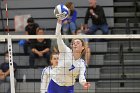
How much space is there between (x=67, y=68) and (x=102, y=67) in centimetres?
376

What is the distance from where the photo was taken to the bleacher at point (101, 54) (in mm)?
11570

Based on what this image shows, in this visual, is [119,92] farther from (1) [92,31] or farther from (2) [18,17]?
(2) [18,17]

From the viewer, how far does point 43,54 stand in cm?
1187

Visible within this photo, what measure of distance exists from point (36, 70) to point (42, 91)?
2880 millimetres

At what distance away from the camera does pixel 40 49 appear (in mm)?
11914

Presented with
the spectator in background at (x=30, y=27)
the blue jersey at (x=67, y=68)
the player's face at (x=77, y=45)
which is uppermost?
the spectator in background at (x=30, y=27)

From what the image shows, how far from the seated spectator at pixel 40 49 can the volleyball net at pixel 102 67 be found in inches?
5.0

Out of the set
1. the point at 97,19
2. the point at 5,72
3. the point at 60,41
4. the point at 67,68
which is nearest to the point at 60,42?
the point at 60,41

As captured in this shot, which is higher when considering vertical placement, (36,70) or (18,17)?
(18,17)

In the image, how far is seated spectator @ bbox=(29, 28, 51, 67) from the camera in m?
11.8

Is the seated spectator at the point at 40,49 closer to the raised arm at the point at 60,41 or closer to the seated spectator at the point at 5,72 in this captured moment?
the seated spectator at the point at 5,72

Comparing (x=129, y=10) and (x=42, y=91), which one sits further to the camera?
(x=129, y=10)

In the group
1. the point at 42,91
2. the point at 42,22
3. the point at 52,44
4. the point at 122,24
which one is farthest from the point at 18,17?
the point at 42,91

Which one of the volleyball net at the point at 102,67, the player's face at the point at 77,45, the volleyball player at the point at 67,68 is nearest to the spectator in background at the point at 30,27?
the volleyball net at the point at 102,67
